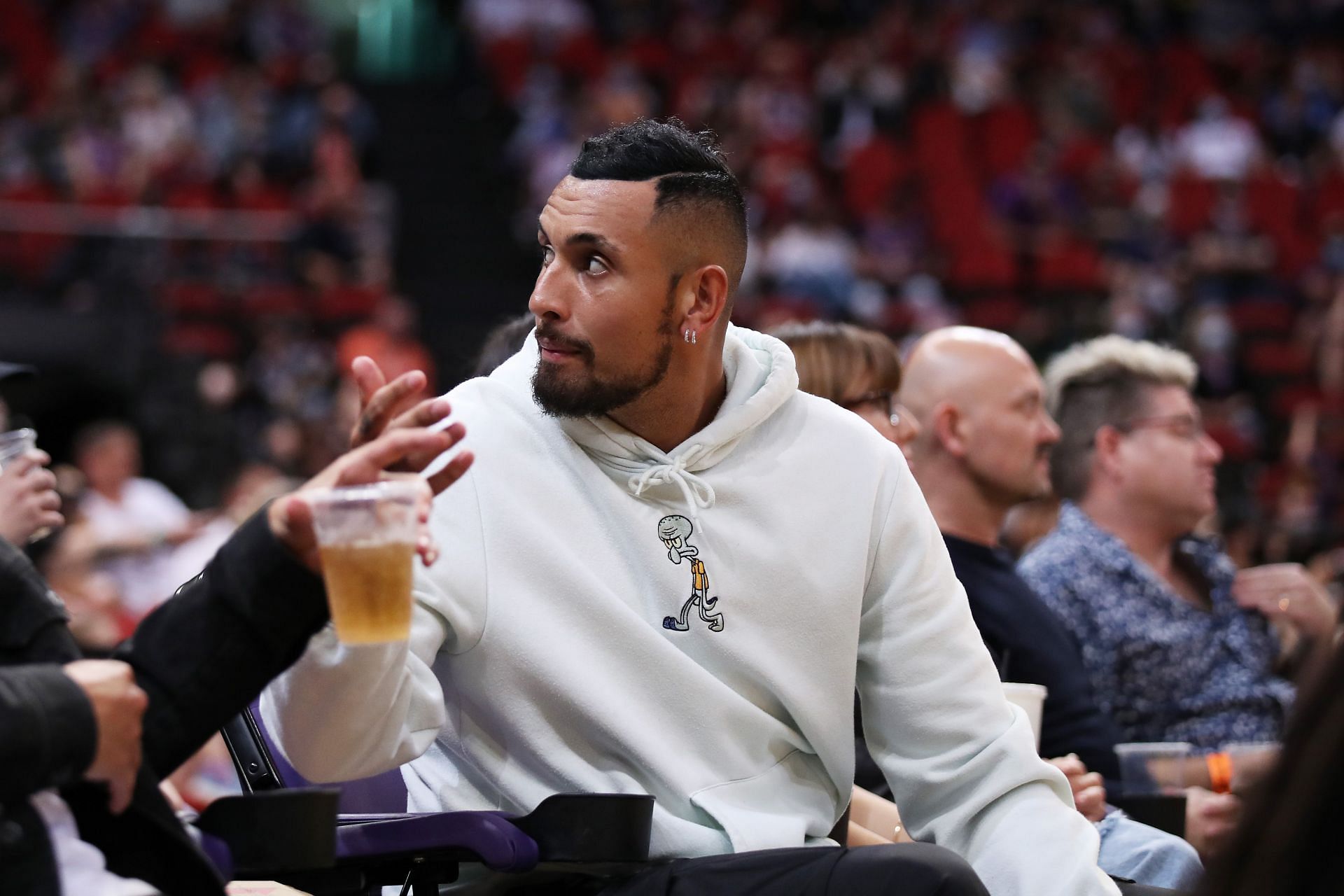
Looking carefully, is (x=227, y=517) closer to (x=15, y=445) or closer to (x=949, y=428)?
(x=15, y=445)

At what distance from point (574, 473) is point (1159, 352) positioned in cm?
256

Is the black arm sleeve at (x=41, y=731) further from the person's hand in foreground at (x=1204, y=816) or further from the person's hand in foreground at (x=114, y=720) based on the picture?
the person's hand in foreground at (x=1204, y=816)

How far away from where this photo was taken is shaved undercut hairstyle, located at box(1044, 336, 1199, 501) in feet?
14.4

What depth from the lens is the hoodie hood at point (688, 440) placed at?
2.48 meters

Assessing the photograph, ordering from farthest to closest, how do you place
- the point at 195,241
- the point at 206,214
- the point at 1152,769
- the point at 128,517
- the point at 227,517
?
1. the point at 206,214
2. the point at 195,241
3. the point at 128,517
4. the point at 227,517
5. the point at 1152,769

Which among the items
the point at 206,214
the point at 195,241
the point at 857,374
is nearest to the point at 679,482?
the point at 857,374

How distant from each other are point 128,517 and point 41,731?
688 centimetres

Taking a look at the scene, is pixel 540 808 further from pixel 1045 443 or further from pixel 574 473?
pixel 1045 443

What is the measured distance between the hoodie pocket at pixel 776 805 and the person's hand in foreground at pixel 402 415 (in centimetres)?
75

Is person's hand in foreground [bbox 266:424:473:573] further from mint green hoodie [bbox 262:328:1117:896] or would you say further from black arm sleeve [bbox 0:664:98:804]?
mint green hoodie [bbox 262:328:1117:896]

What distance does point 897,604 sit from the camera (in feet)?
8.20

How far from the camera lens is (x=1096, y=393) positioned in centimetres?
444

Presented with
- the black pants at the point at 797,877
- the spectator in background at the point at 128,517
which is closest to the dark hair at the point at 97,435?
the spectator in background at the point at 128,517

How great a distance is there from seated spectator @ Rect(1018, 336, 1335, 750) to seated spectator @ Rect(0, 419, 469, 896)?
2.45 m
